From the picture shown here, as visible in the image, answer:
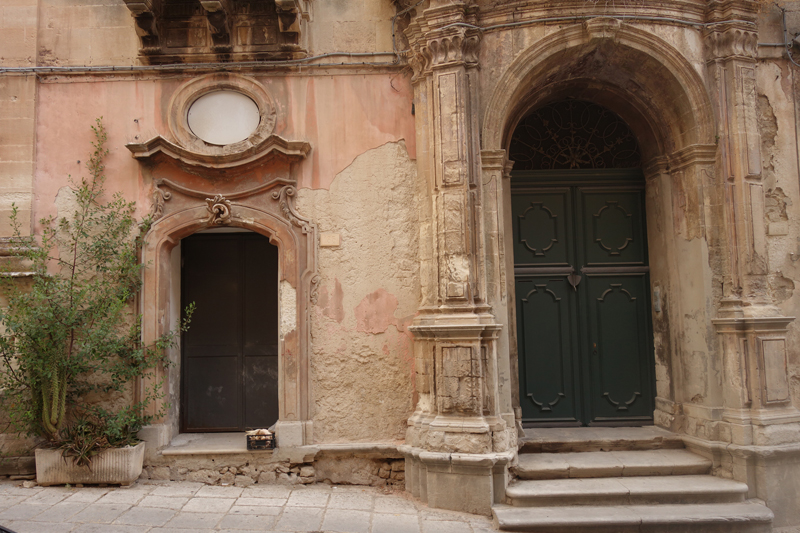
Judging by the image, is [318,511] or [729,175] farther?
[729,175]

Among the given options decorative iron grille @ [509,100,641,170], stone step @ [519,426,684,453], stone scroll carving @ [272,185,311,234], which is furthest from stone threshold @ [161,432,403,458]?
decorative iron grille @ [509,100,641,170]

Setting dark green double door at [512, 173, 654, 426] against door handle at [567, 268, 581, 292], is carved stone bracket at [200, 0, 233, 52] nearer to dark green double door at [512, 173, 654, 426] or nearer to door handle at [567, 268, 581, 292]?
dark green double door at [512, 173, 654, 426]

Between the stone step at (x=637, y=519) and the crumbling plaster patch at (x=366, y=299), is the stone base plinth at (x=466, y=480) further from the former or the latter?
the crumbling plaster patch at (x=366, y=299)

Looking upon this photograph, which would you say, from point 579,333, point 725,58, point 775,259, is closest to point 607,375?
point 579,333

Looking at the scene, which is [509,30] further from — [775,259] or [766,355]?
[766,355]

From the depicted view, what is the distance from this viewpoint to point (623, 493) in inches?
193

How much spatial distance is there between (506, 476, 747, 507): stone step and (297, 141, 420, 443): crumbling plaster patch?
4.44 feet

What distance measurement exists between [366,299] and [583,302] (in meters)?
2.52

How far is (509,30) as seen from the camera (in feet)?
18.3

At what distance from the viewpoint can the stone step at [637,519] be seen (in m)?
4.61

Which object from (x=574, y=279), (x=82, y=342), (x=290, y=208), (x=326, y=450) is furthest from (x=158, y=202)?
(x=574, y=279)

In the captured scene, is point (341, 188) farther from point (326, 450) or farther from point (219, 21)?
point (326, 450)

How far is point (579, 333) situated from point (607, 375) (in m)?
0.56

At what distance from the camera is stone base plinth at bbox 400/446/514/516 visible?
193 inches
